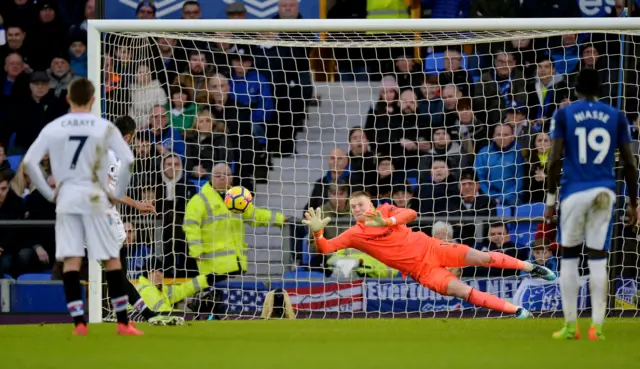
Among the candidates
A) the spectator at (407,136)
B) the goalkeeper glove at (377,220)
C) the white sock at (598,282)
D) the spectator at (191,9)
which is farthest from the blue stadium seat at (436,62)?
the white sock at (598,282)

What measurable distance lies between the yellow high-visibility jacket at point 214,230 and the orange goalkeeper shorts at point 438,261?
7.20 feet

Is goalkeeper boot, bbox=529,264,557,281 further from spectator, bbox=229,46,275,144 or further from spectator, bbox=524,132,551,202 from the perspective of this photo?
spectator, bbox=229,46,275,144

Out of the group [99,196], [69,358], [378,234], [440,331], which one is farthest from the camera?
[378,234]

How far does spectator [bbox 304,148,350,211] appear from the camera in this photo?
536 inches

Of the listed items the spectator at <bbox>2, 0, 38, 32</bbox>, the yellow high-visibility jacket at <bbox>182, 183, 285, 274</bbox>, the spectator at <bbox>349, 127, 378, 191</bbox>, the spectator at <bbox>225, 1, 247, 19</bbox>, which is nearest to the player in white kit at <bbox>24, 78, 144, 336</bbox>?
the yellow high-visibility jacket at <bbox>182, 183, 285, 274</bbox>

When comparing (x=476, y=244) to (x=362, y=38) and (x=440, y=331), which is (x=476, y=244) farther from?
(x=440, y=331)

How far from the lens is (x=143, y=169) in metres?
13.0

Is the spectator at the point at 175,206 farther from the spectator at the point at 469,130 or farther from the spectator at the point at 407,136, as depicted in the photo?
the spectator at the point at 469,130

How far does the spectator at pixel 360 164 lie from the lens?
13516 millimetres

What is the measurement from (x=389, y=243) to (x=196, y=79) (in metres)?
4.24

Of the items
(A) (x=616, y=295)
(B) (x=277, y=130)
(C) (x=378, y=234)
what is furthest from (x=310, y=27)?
(A) (x=616, y=295)

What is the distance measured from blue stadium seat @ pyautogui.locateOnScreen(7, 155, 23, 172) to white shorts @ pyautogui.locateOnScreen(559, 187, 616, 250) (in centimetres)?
880

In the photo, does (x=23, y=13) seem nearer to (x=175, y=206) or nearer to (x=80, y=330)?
(x=175, y=206)

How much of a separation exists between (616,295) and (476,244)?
1.68 metres
